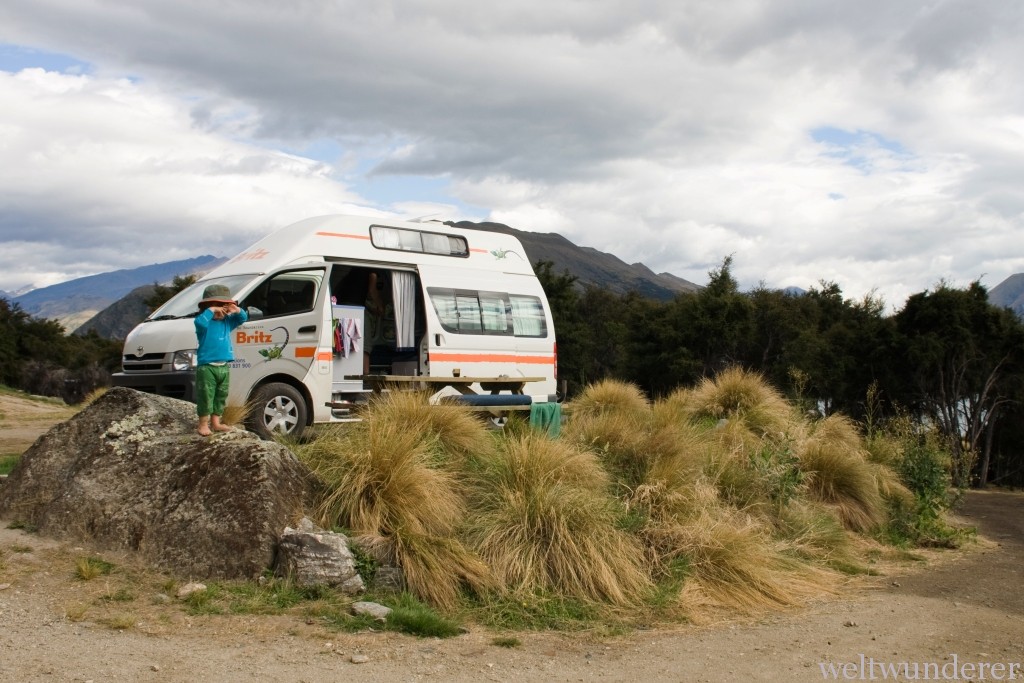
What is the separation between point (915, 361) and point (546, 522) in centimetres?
2196

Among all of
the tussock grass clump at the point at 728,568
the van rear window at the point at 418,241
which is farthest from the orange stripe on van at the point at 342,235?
the tussock grass clump at the point at 728,568

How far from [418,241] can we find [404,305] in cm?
92

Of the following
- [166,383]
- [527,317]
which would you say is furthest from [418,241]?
[166,383]

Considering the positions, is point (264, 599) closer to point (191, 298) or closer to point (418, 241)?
point (191, 298)

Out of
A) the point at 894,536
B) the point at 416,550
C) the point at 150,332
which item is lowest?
the point at 894,536

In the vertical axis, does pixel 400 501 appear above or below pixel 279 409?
below

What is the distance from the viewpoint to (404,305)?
41.5ft

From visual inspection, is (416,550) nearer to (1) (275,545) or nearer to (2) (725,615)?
(1) (275,545)

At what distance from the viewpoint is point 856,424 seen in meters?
14.4

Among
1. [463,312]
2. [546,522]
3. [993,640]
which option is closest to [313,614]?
[546,522]

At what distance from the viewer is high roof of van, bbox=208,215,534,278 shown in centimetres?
1148

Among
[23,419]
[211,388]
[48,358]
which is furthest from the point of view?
[48,358]

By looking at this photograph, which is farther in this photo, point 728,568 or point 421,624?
point 728,568

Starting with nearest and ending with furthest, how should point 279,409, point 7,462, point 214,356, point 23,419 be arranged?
point 214,356, point 279,409, point 7,462, point 23,419
